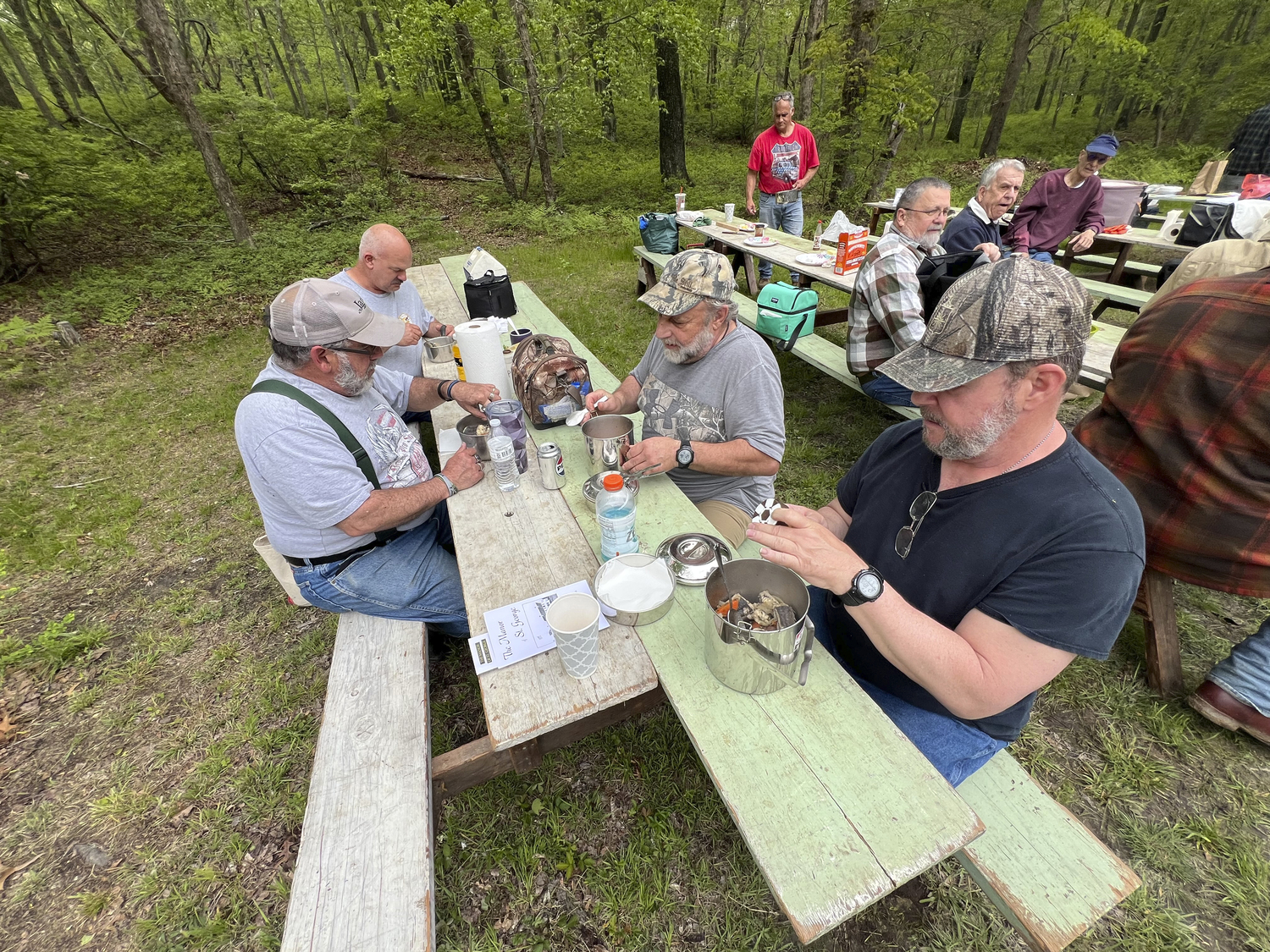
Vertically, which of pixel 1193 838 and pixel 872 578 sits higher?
pixel 872 578

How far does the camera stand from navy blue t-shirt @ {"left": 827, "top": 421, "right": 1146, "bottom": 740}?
130 cm

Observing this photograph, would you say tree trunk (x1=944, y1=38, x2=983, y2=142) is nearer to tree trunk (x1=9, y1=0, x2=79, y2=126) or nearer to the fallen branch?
the fallen branch

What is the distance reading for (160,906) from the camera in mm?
2098

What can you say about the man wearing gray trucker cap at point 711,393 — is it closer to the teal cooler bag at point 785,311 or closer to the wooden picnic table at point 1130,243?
the teal cooler bag at point 785,311

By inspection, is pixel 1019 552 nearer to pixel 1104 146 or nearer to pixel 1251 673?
pixel 1251 673

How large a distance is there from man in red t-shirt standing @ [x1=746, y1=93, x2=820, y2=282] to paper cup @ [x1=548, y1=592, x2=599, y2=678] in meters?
7.39

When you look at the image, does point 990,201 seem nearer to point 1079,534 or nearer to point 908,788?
point 1079,534

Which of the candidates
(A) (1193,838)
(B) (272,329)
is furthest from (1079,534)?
(B) (272,329)

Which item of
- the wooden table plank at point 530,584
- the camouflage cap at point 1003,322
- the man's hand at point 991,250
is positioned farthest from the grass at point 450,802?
the man's hand at point 991,250

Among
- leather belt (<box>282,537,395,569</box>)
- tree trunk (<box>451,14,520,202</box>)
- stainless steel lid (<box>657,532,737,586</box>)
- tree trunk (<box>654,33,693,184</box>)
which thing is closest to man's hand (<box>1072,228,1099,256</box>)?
stainless steel lid (<box>657,532,737,586</box>)

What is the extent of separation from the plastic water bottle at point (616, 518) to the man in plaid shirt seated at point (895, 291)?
231cm

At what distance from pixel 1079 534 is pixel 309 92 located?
34.2m

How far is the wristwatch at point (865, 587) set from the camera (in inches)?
54.8

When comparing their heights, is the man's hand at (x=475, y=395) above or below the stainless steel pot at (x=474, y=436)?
above
